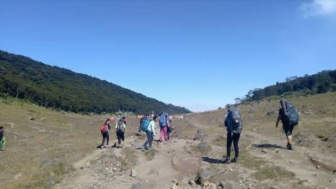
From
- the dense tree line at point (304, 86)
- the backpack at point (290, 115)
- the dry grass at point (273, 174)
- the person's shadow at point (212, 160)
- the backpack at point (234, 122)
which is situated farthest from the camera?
the dense tree line at point (304, 86)

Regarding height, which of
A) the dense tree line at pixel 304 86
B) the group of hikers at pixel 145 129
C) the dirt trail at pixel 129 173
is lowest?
the dirt trail at pixel 129 173

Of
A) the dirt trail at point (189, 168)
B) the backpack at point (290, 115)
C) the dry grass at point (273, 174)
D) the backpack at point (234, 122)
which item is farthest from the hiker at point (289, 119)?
the dry grass at point (273, 174)

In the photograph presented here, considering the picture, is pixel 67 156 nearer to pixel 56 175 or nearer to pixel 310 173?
pixel 56 175

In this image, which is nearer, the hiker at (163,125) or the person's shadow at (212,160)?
the person's shadow at (212,160)

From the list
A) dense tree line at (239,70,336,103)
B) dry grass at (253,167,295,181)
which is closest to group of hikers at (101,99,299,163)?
dry grass at (253,167,295,181)

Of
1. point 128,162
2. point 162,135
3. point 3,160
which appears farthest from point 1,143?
point 128,162

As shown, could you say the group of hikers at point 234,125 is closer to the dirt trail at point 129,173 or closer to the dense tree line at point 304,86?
the dirt trail at point 129,173

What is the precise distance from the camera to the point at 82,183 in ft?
48.0

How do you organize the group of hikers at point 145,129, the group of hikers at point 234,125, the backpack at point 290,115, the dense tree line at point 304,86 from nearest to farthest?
the group of hikers at point 234,125, the backpack at point 290,115, the group of hikers at point 145,129, the dense tree line at point 304,86

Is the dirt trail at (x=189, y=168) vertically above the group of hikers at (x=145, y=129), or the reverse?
the group of hikers at (x=145, y=129)

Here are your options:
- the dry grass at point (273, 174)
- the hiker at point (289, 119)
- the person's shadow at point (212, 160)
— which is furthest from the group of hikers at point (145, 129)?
the dry grass at point (273, 174)

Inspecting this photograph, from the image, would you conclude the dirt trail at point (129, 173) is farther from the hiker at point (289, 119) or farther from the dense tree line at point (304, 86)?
the dense tree line at point (304, 86)

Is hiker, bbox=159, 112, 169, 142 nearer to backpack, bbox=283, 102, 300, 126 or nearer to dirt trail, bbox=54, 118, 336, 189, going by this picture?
dirt trail, bbox=54, 118, 336, 189

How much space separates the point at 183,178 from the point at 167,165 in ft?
8.98
